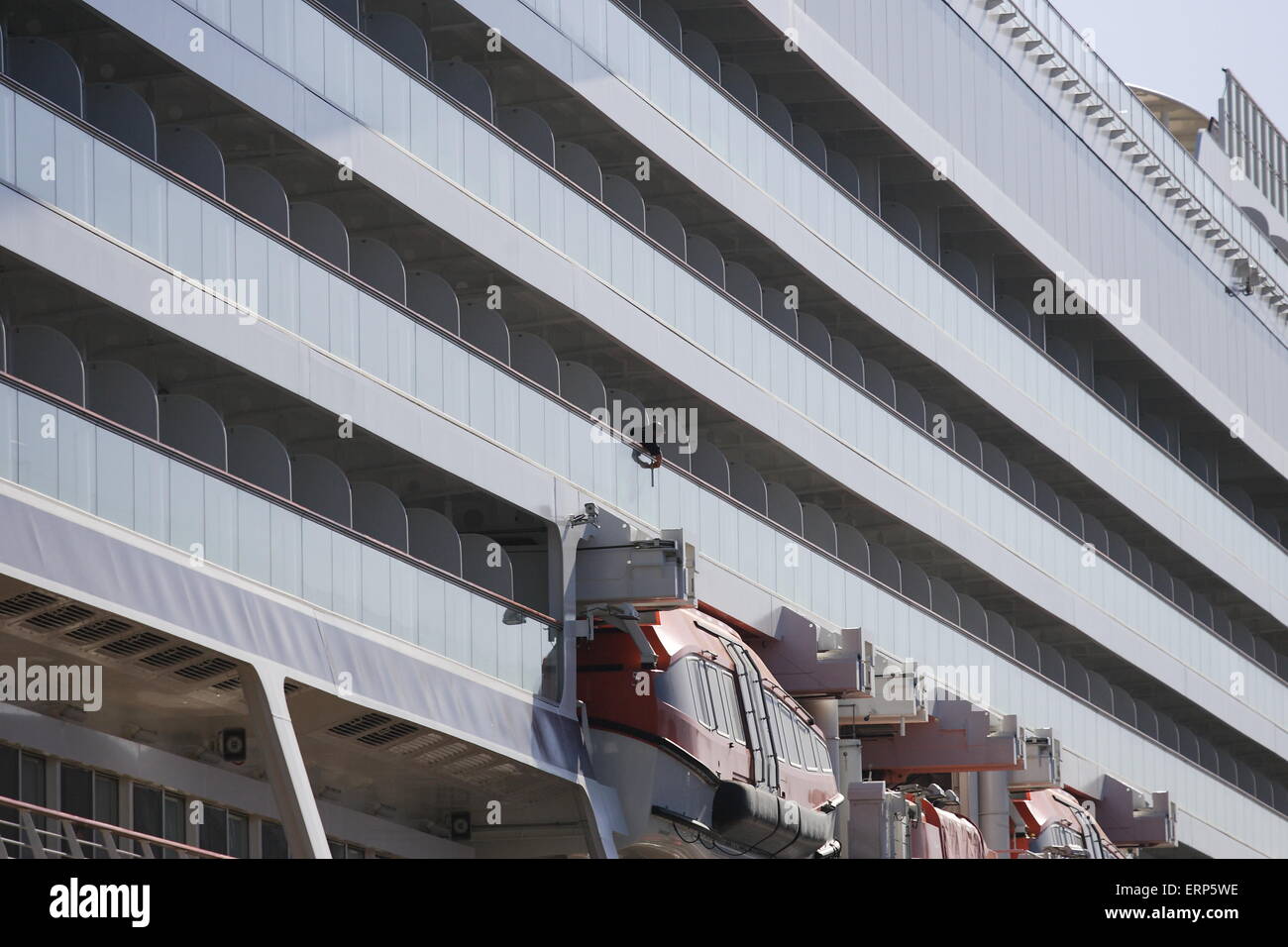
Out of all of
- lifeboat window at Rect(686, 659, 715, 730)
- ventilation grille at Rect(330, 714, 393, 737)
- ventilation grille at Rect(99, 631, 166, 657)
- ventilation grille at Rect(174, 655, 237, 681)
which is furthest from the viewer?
lifeboat window at Rect(686, 659, 715, 730)

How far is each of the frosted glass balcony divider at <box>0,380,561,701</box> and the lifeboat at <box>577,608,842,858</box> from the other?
940mm

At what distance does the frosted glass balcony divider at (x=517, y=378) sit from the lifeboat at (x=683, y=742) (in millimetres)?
2429

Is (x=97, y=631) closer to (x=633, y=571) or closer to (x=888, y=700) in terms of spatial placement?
(x=633, y=571)

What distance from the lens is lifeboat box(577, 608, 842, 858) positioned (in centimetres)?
3073

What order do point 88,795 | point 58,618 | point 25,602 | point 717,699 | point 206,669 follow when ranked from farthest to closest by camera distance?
point 717,699, point 88,795, point 206,669, point 58,618, point 25,602

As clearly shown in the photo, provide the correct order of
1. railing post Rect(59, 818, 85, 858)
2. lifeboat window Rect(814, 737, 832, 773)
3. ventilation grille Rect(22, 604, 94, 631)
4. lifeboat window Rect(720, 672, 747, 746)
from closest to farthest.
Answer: railing post Rect(59, 818, 85, 858) → ventilation grille Rect(22, 604, 94, 631) → lifeboat window Rect(720, 672, 747, 746) → lifeboat window Rect(814, 737, 832, 773)

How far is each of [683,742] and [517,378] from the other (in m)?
5.01

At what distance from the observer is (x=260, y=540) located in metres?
24.9

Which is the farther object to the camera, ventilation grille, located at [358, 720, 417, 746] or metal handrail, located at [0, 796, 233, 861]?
ventilation grille, located at [358, 720, 417, 746]

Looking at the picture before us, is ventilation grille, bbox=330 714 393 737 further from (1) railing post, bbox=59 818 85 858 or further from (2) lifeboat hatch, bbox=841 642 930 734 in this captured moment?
(2) lifeboat hatch, bbox=841 642 930 734

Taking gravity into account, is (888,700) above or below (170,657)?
above

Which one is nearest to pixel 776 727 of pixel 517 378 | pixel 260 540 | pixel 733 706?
pixel 733 706

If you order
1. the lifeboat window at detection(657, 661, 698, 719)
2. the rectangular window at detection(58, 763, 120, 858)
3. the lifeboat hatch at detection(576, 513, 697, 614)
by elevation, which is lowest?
the rectangular window at detection(58, 763, 120, 858)

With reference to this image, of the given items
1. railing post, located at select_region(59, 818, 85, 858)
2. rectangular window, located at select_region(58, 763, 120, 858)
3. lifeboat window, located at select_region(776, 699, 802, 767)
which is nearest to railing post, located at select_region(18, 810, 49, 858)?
railing post, located at select_region(59, 818, 85, 858)
